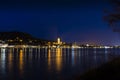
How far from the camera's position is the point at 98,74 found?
15.5 m

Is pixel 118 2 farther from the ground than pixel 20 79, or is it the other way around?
pixel 118 2

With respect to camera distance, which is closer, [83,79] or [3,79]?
[83,79]

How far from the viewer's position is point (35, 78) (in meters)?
30.7

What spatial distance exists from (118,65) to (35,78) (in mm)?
15693

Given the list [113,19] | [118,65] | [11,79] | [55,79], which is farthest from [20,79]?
[113,19]

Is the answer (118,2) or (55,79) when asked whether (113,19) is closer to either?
(118,2)

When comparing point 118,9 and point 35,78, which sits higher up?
point 118,9

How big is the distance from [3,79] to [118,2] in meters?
19.1

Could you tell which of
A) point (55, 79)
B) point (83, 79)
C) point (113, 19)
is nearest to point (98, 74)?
point (83, 79)

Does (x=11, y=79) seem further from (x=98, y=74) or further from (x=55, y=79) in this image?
(x=98, y=74)

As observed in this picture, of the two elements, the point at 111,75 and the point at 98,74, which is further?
the point at 98,74

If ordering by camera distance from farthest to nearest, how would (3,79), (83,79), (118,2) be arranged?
(3,79), (83,79), (118,2)

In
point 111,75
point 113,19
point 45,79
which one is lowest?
point 45,79

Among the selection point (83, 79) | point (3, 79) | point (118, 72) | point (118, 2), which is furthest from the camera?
point (3, 79)
